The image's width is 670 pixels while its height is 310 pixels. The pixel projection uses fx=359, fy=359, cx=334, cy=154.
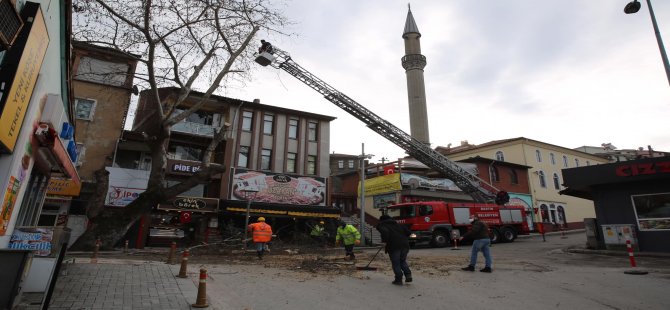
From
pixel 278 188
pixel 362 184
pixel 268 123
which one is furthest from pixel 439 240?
pixel 268 123

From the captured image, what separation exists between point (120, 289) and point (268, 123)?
2247 centimetres

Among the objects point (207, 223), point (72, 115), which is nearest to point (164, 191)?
point (72, 115)

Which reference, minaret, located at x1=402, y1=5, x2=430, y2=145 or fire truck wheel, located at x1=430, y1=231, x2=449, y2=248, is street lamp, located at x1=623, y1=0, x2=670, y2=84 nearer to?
fire truck wheel, located at x1=430, y1=231, x2=449, y2=248

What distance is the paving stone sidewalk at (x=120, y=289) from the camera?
557 centimetres

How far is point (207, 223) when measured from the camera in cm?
2302

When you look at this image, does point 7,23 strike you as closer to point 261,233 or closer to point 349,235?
point 261,233

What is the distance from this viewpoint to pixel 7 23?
460 centimetres

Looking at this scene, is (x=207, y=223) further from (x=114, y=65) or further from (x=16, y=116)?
(x=16, y=116)

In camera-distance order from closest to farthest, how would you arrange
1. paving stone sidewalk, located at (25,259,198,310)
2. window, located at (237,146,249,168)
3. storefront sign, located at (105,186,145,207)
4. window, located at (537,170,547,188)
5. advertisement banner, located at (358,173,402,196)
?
1. paving stone sidewalk, located at (25,259,198,310)
2. storefront sign, located at (105,186,145,207)
3. window, located at (237,146,249,168)
4. advertisement banner, located at (358,173,402,196)
5. window, located at (537,170,547,188)

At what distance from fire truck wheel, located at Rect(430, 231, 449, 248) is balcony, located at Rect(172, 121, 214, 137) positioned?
1655cm

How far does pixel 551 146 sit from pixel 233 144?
34.2 m

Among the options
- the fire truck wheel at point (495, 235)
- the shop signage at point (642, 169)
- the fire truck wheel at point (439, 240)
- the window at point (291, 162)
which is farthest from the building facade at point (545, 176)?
the shop signage at point (642, 169)

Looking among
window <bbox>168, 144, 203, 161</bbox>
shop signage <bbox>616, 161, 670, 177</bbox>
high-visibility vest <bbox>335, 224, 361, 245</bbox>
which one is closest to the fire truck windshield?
high-visibility vest <bbox>335, 224, 361, 245</bbox>

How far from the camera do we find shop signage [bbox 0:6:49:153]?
5.22 m
